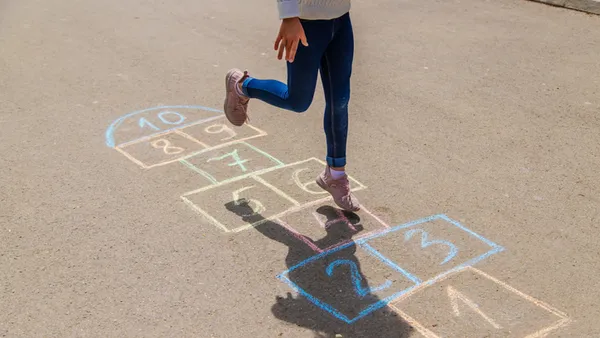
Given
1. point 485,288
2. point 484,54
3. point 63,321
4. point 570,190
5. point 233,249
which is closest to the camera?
point 63,321

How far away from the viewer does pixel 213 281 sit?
3105 millimetres

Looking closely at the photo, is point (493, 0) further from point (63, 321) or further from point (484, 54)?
point (63, 321)

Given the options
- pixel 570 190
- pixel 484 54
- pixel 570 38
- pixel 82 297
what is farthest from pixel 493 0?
pixel 82 297

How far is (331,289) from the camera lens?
10.1 ft

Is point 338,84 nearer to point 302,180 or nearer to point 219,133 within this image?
point 302,180

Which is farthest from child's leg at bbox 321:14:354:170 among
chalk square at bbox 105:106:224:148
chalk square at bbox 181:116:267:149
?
chalk square at bbox 105:106:224:148

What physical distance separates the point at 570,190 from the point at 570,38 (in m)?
3.39

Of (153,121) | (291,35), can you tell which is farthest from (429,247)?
(153,121)

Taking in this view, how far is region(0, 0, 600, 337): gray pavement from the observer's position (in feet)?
9.64

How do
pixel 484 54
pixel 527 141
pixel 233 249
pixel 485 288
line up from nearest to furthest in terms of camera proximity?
pixel 485 288, pixel 233 249, pixel 527 141, pixel 484 54

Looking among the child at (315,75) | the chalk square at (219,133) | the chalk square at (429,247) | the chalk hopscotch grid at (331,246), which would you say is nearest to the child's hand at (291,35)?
the child at (315,75)

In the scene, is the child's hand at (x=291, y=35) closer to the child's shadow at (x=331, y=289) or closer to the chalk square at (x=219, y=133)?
the child's shadow at (x=331, y=289)

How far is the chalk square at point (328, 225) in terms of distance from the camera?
3.46 m

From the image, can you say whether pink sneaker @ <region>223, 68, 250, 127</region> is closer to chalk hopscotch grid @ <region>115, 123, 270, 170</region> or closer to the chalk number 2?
chalk hopscotch grid @ <region>115, 123, 270, 170</region>
